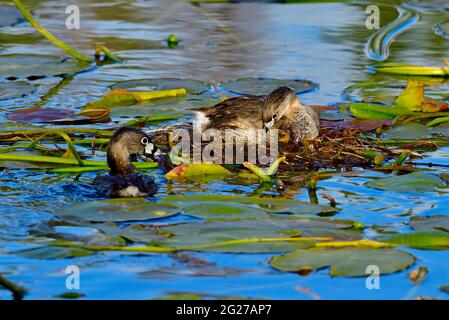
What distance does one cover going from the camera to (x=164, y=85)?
12.6 meters

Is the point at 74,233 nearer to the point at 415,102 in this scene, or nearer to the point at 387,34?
the point at 415,102

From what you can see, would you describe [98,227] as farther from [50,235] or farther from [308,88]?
[308,88]

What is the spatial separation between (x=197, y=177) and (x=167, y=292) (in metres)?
2.94

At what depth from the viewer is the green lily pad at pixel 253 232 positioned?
23.9 feet

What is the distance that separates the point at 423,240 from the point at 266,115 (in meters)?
3.15

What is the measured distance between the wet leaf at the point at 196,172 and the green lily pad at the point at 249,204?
3.01ft

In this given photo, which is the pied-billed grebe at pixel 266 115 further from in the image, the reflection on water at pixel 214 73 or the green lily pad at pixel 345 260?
the green lily pad at pixel 345 260

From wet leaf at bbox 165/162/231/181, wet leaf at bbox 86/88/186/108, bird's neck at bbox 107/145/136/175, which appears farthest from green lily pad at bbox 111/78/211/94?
bird's neck at bbox 107/145/136/175

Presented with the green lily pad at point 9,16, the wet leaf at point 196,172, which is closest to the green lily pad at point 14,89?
the wet leaf at point 196,172

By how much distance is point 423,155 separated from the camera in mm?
10117

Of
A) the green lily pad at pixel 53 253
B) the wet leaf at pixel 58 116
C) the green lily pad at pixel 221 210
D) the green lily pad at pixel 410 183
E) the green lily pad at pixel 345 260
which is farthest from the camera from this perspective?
the wet leaf at pixel 58 116

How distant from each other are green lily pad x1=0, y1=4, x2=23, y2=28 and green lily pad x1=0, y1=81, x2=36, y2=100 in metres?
3.90

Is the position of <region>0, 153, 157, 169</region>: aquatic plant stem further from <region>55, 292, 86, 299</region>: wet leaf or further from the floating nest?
<region>55, 292, 86, 299</region>: wet leaf

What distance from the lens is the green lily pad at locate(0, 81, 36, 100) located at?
1204 cm
